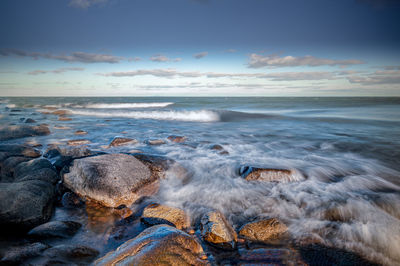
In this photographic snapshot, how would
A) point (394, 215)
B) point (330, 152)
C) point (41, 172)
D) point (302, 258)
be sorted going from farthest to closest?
1. point (330, 152)
2. point (41, 172)
3. point (394, 215)
4. point (302, 258)

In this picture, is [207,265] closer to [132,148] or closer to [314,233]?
[314,233]

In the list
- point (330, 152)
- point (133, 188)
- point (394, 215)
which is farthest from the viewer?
point (330, 152)

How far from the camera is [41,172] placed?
402 centimetres

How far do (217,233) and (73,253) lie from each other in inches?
63.6

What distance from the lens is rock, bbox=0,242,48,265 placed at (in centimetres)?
198

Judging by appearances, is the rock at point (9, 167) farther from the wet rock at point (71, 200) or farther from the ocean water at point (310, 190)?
the ocean water at point (310, 190)

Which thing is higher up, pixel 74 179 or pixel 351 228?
pixel 74 179

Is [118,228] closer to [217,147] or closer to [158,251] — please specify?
[158,251]

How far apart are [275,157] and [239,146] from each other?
1486 millimetres

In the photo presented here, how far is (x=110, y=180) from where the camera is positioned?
11.6 feet

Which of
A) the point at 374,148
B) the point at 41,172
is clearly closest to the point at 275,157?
the point at 374,148

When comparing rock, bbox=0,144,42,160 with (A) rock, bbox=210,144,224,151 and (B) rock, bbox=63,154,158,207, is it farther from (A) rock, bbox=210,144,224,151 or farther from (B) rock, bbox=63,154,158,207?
(A) rock, bbox=210,144,224,151

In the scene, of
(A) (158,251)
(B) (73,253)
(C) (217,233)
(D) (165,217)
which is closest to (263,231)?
(C) (217,233)

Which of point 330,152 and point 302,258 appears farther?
point 330,152
